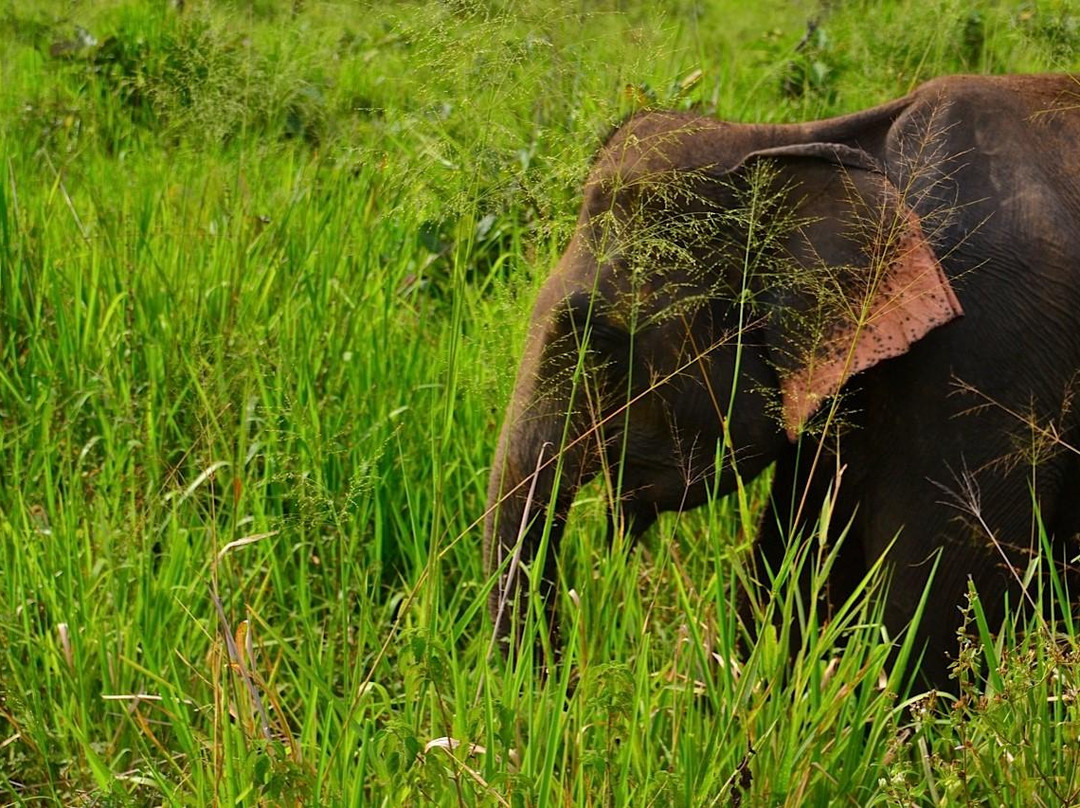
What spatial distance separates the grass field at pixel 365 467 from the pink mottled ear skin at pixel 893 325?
0.97ft

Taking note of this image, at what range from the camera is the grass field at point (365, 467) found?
2.15 metres

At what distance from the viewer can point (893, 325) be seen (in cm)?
297

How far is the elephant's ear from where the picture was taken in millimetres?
2914

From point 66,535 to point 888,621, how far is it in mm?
1642

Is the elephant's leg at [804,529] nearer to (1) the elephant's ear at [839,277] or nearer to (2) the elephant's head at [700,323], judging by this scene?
(2) the elephant's head at [700,323]

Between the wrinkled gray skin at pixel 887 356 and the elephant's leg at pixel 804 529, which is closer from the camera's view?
the wrinkled gray skin at pixel 887 356

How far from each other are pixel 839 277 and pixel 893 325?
0.14m

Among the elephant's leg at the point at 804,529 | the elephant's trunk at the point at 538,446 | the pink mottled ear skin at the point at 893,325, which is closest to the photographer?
the pink mottled ear skin at the point at 893,325

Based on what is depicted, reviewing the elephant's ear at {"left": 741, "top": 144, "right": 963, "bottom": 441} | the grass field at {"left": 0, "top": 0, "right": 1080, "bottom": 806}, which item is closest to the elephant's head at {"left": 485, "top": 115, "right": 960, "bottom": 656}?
the elephant's ear at {"left": 741, "top": 144, "right": 963, "bottom": 441}

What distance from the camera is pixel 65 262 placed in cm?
414

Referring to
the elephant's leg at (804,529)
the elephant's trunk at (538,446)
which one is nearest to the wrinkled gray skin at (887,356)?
the elephant's trunk at (538,446)

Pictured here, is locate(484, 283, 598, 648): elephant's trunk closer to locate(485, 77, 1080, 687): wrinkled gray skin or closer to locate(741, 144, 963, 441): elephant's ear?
locate(485, 77, 1080, 687): wrinkled gray skin

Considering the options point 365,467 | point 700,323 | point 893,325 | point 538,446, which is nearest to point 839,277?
point 893,325

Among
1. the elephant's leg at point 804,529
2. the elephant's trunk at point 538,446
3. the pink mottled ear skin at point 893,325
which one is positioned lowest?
the elephant's leg at point 804,529
